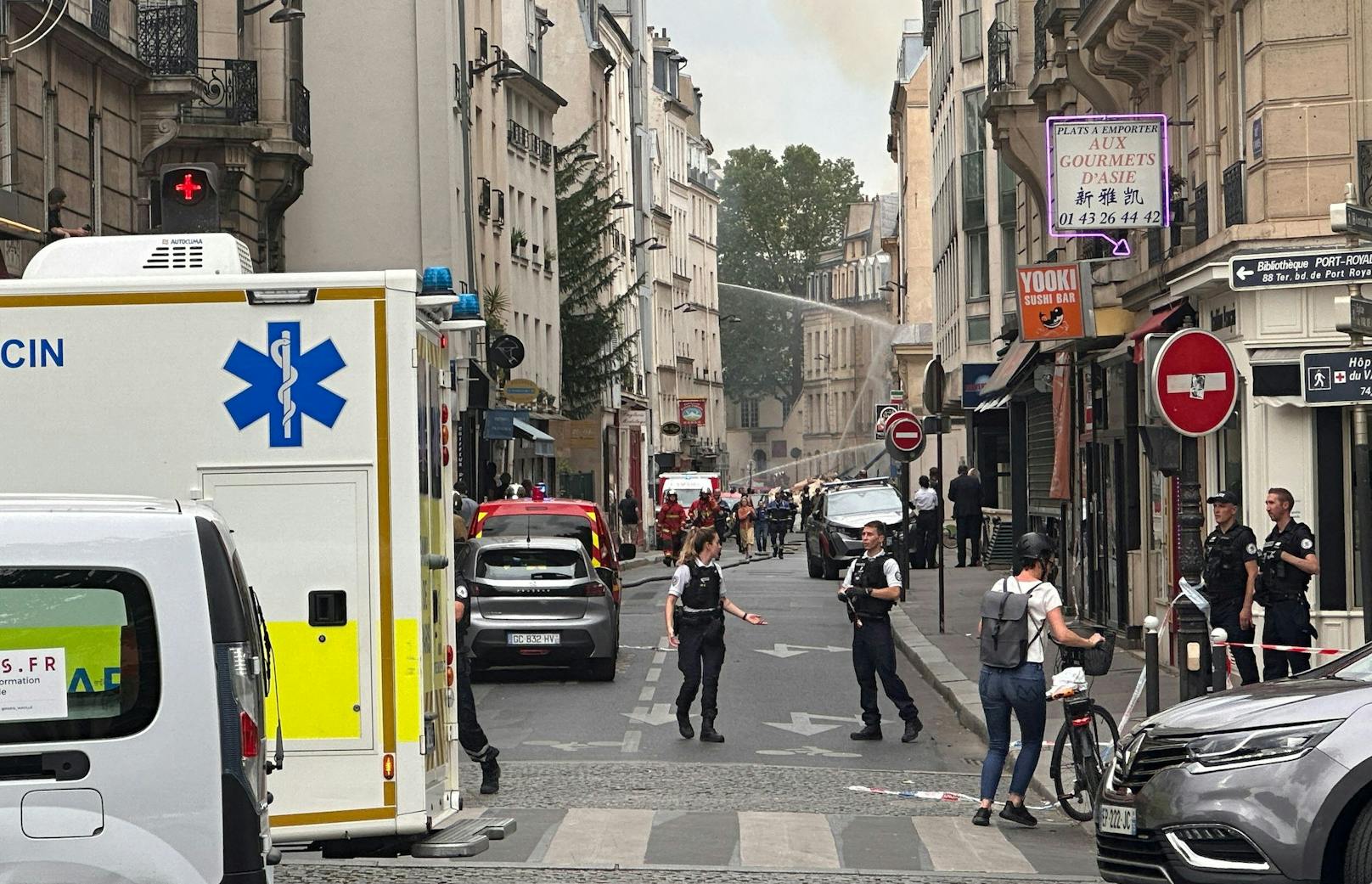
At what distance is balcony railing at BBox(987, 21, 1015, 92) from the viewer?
33.6 m

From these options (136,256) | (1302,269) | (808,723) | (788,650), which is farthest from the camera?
(788,650)

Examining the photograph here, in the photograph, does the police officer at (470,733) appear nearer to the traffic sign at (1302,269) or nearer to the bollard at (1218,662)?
the bollard at (1218,662)

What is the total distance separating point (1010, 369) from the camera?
3275 cm

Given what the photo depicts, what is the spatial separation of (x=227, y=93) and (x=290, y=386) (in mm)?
21944

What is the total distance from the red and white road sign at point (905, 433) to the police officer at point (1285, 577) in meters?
15.3

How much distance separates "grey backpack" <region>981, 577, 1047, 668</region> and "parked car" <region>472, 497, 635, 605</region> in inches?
414

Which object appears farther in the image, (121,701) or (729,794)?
(729,794)

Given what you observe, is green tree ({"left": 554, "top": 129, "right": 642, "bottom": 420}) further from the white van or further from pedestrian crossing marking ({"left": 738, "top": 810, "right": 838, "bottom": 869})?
the white van

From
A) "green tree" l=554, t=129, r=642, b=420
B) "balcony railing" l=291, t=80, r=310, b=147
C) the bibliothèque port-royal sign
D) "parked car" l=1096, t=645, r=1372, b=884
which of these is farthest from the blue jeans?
"green tree" l=554, t=129, r=642, b=420

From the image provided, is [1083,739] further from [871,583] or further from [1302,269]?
[871,583]

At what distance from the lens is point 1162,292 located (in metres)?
22.4

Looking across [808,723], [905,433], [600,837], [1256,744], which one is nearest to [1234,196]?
[808,723]

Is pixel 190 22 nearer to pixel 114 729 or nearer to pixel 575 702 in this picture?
pixel 575 702

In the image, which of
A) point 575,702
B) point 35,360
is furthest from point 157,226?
point 575,702
